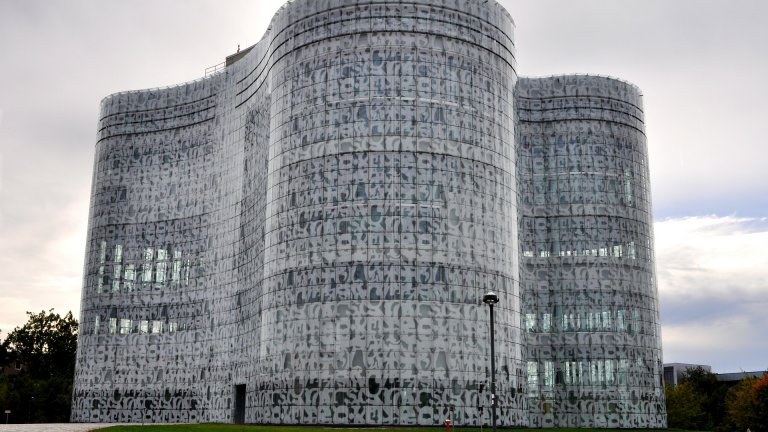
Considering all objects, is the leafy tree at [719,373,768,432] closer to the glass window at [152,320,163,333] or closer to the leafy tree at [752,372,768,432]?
the leafy tree at [752,372,768,432]

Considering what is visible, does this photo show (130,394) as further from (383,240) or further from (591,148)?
(591,148)

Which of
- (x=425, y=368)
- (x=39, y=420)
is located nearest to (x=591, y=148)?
(x=425, y=368)

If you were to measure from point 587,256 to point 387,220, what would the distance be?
2686 centimetres

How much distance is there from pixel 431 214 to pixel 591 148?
2707 centimetres

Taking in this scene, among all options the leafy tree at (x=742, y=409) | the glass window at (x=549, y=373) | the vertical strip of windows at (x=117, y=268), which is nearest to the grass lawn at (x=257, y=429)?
the glass window at (x=549, y=373)

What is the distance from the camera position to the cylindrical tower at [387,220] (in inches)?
2359

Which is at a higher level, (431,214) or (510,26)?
(510,26)

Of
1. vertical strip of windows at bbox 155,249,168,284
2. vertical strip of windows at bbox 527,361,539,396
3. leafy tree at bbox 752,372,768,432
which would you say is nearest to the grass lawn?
vertical strip of windows at bbox 527,361,539,396

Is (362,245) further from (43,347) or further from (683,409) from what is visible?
(43,347)

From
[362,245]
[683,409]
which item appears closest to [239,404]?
[362,245]

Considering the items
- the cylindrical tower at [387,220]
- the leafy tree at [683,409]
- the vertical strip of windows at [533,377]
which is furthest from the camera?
the leafy tree at [683,409]

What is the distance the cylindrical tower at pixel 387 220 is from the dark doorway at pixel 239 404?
23.8ft

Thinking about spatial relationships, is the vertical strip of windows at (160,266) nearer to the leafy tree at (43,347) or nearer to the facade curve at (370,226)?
the facade curve at (370,226)

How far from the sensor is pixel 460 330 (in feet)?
201
